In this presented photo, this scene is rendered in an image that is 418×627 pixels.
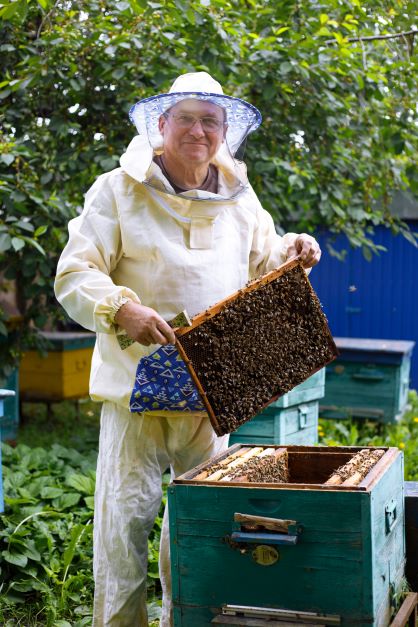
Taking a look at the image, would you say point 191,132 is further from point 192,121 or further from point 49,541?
point 49,541

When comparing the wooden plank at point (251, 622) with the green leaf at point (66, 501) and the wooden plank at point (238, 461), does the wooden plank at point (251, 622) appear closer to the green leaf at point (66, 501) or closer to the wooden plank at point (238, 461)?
the wooden plank at point (238, 461)

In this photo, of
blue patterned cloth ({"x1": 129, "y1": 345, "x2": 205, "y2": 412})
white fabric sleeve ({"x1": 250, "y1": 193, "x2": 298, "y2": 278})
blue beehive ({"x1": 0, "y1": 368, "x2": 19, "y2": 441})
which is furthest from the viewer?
blue beehive ({"x1": 0, "y1": 368, "x2": 19, "y2": 441})

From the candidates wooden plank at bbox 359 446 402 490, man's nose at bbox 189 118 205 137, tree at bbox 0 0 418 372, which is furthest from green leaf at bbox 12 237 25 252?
wooden plank at bbox 359 446 402 490

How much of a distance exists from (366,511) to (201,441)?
87 cm

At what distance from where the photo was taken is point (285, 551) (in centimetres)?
230

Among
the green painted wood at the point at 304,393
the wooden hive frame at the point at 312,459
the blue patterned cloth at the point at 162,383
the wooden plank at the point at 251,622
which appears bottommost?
the wooden plank at the point at 251,622

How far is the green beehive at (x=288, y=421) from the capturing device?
443 centimetres

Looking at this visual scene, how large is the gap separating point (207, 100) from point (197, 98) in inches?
1.8

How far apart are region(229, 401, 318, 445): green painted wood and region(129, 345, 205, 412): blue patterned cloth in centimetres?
153

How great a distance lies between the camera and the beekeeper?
9.13 feet

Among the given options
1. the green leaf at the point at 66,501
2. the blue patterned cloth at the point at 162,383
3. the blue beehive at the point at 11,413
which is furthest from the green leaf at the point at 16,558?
the blue beehive at the point at 11,413

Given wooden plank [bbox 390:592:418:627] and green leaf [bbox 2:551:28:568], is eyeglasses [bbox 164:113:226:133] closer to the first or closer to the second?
wooden plank [bbox 390:592:418:627]

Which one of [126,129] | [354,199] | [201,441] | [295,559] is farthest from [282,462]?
[354,199]

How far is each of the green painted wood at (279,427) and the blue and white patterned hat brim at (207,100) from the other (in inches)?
67.3
